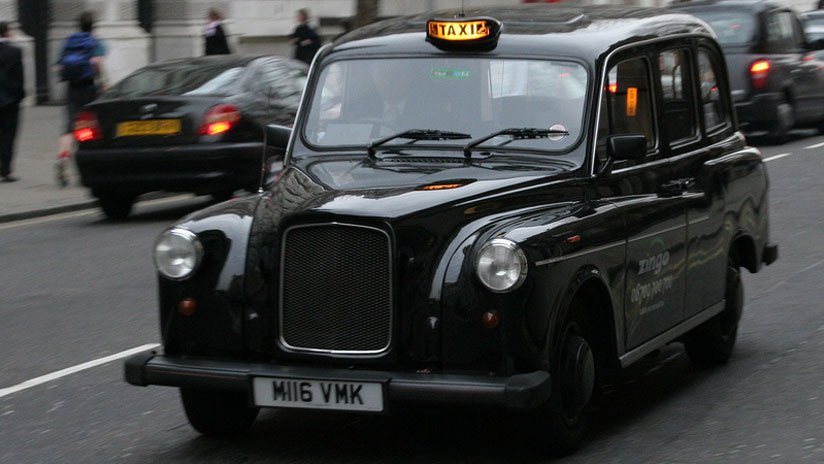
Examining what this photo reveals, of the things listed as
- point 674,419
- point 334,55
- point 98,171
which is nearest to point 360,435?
point 674,419

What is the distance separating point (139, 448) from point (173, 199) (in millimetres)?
11517

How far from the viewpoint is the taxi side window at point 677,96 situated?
7.80 metres

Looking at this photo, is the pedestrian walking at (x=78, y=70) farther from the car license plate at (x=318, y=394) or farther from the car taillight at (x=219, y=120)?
the car license plate at (x=318, y=394)

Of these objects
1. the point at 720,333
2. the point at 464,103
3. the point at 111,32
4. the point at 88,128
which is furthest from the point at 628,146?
the point at 111,32

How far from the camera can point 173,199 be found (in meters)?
18.0

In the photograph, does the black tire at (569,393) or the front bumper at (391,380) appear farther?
the black tire at (569,393)

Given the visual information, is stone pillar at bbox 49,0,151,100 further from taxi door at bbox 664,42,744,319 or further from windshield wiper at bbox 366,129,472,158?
windshield wiper at bbox 366,129,472,158

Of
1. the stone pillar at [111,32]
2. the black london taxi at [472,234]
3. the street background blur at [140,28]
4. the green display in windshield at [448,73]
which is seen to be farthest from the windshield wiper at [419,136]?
the stone pillar at [111,32]

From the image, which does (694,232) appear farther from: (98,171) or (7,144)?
(7,144)

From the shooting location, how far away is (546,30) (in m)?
7.43

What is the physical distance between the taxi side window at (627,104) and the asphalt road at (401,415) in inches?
47.8

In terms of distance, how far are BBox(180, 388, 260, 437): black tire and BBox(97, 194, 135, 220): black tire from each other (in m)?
9.67

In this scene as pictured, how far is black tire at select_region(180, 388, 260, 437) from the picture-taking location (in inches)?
259

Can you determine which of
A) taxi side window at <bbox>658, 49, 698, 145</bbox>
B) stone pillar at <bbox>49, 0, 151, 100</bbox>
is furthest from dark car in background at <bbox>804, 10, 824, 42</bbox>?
taxi side window at <bbox>658, 49, 698, 145</bbox>
